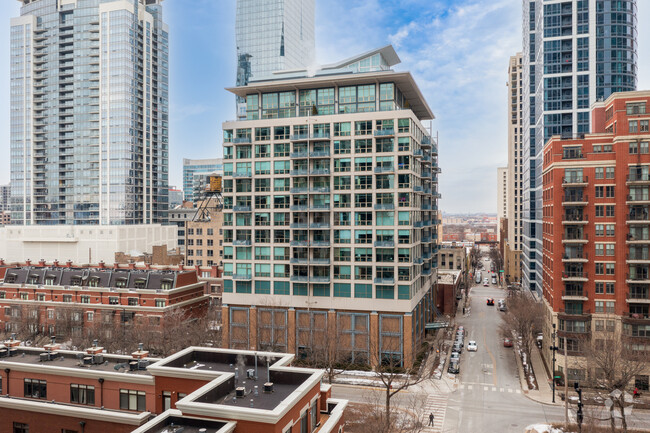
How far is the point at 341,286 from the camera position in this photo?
69375 mm

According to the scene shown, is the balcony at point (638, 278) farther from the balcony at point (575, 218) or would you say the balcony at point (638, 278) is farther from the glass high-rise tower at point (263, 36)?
the glass high-rise tower at point (263, 36)

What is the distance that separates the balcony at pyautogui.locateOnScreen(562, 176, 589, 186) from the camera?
58.6m

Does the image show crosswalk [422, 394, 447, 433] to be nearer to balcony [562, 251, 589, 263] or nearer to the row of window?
the row of window

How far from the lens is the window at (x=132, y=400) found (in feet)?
97.1

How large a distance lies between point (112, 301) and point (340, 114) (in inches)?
1971

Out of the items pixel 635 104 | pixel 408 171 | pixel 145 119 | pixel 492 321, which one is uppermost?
pixel 145 119

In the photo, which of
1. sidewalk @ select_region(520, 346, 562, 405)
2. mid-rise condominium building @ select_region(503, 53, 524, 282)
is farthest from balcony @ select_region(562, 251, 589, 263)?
mid-rise condominium building @ select_region(503, 53, 524, 282)

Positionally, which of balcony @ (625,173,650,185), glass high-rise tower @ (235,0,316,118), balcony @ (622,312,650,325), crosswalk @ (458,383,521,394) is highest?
glass high-rise tower @ (235,0,316,118)

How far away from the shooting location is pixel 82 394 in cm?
3094

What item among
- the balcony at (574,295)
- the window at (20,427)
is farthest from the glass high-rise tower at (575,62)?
the window at (20,427)

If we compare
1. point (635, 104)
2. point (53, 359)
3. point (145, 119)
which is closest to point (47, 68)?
Answer: point (145, 119)

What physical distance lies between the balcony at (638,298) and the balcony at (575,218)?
10095mm

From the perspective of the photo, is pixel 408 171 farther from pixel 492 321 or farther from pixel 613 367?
pixel 492 321

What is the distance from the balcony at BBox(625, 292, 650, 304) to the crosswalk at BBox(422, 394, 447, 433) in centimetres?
2489
